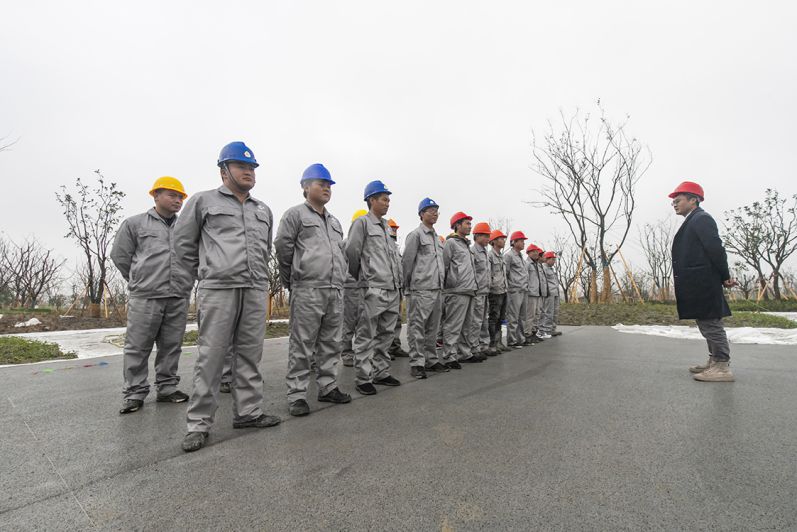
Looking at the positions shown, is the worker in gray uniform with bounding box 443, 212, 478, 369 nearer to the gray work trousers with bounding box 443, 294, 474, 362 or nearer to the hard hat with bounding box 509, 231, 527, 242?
the gray work trousers with bounding box 443, 294, 474, 362

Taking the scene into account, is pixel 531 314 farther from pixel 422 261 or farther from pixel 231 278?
pixel 231 278

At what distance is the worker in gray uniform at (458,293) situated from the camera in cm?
521

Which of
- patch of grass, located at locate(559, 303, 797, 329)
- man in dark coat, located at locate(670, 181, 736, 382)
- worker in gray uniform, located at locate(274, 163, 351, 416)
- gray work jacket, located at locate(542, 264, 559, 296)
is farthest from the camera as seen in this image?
patch of grass, located at locate(559, 303, 797, 329)

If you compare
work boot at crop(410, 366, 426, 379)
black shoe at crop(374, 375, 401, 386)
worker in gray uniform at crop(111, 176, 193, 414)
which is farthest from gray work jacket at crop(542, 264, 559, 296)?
worker in gray uniform at crop(111, 176, 193, 414)

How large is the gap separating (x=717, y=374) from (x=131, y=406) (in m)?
5.37

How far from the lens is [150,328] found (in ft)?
11.7

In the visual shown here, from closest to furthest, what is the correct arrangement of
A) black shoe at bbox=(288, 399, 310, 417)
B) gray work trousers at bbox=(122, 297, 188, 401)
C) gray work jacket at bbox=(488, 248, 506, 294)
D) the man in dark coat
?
black shoe at bbox=(288, 399, 310, 417)
gray work trousers at bbox=(122, 297, 188, 401)
the man in dark coat
gray work jacket at bbox=(488, 248, 506, 294)

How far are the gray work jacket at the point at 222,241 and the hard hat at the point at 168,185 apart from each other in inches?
48.5

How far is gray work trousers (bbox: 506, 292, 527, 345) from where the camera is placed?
7.08 metres

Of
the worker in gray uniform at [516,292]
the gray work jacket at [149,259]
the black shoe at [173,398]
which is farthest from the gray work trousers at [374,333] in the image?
the worker in gray uniform at [516,292]

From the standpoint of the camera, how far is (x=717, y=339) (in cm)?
406

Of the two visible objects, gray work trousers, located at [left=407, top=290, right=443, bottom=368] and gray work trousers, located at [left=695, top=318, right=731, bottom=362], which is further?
gray work trousers, located at [left=407, top=290, right=443, bottom=368]

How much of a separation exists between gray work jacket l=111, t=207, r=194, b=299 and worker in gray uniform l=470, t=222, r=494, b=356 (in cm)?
367

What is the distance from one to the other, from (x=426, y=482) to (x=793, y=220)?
2836 cm
